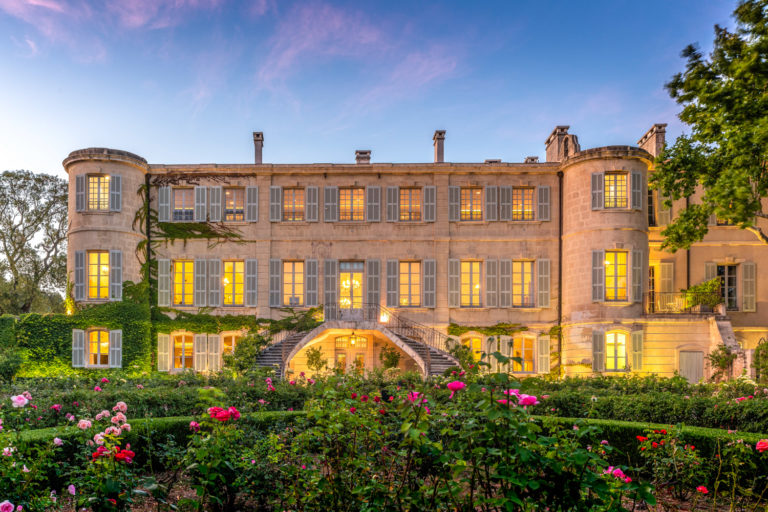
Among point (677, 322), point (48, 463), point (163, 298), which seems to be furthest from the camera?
point (163, 298)

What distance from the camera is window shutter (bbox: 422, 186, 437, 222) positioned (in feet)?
57.0

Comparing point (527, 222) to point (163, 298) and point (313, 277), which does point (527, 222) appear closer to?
point (313, 277)

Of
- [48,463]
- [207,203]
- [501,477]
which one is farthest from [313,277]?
[501,477]

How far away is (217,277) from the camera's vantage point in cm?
1727

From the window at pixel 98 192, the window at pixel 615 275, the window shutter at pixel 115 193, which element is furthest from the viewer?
the window at pixel 98 192

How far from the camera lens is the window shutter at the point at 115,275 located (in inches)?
642

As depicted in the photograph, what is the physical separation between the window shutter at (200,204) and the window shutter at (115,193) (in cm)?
247

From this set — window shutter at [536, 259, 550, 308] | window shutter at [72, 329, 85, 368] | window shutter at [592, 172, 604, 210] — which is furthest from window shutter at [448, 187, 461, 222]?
window shutter at [72, 329, 85, 368]

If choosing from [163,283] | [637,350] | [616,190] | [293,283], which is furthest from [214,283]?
[637,350]

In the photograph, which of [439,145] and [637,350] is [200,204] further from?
[637,350]

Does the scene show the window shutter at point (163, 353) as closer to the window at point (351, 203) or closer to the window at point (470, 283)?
the window at point (351, 203)

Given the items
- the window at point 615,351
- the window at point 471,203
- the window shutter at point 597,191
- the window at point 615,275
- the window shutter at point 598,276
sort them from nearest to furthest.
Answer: the window at point 615,351
the window shutter at point 598,276
the window at point 615,275
the window shutter at point 597,191
the window at point 471,203

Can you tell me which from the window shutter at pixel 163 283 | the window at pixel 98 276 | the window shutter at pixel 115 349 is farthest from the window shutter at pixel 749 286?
the window at pixel 98 276

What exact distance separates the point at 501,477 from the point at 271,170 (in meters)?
16.2
